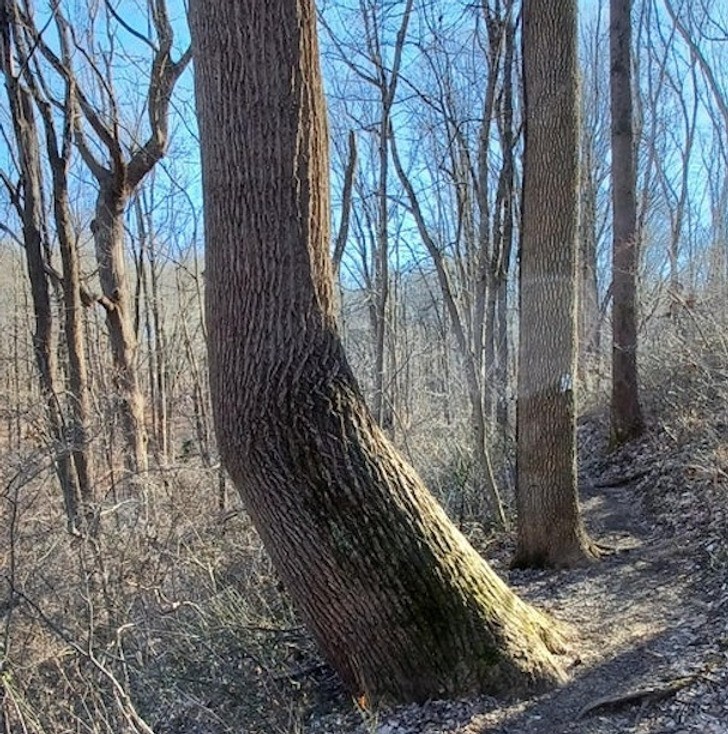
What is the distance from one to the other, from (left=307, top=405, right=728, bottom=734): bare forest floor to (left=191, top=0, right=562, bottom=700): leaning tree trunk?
0.57 feet

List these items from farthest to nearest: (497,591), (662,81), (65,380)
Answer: (662,81), (65,380), (497,591)

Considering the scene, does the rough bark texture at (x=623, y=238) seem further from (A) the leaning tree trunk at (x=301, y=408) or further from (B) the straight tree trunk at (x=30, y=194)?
(B) the straight tree trunk at (x=30, y=194)

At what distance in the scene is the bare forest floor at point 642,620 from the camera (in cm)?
274

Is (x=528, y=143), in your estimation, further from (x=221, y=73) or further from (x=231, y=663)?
(x=231, y=663)

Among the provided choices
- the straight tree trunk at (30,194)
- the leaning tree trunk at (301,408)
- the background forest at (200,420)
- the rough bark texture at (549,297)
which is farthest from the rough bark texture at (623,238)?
the straight tree trunk at (30,194)

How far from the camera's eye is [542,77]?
4523 millimetres

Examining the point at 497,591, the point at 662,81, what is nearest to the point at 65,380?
the point at 497,591

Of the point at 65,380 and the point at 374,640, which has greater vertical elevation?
the point at 65,380

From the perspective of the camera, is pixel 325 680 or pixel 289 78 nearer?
pixel 289 78

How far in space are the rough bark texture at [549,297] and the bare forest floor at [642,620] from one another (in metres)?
0.38

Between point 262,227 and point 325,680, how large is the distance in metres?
2.43

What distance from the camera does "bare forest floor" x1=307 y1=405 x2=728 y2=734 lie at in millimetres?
2742

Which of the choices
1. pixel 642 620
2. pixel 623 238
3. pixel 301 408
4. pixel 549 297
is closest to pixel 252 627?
pixel 301 408

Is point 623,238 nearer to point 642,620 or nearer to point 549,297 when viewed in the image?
point 549,297
